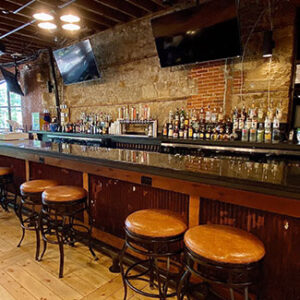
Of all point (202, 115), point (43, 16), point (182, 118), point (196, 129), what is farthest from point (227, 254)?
point (43, 16)

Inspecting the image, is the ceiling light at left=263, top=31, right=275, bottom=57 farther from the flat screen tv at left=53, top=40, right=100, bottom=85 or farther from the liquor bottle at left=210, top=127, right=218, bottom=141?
the flat screen tv at left=53, top=40, right=100, bottom=85

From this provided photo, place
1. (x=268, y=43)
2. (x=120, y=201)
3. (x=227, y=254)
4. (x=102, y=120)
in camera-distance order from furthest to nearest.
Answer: (x=102, y=120), (x=268, y=43), (x=120, y=201), (x=227, y=254)

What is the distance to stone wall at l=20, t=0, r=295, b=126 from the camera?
130 inches

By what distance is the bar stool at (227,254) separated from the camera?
1040mm

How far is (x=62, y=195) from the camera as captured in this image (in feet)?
6.34

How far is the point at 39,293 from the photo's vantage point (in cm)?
178

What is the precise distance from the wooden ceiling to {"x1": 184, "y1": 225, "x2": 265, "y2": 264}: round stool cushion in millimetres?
3627

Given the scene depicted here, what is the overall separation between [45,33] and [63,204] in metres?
5.07

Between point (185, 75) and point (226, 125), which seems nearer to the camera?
point (226, 125)

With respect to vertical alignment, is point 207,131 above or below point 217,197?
above

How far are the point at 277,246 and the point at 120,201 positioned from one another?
1.24m

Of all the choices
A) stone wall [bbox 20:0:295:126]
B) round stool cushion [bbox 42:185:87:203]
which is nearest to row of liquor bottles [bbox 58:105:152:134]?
stone wall [bbox 20:0:295:126]

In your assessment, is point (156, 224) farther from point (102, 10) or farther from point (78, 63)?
point (78, 63)

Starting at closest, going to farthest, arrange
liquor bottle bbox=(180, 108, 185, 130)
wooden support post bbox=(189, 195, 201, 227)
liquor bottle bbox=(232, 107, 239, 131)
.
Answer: wooden support post bbox=(189, 195, 201, 227)
liquor bottle bbox=(232, 107, 239, 131)
liquor bottle bbox=(180, 108, 185, 130)
